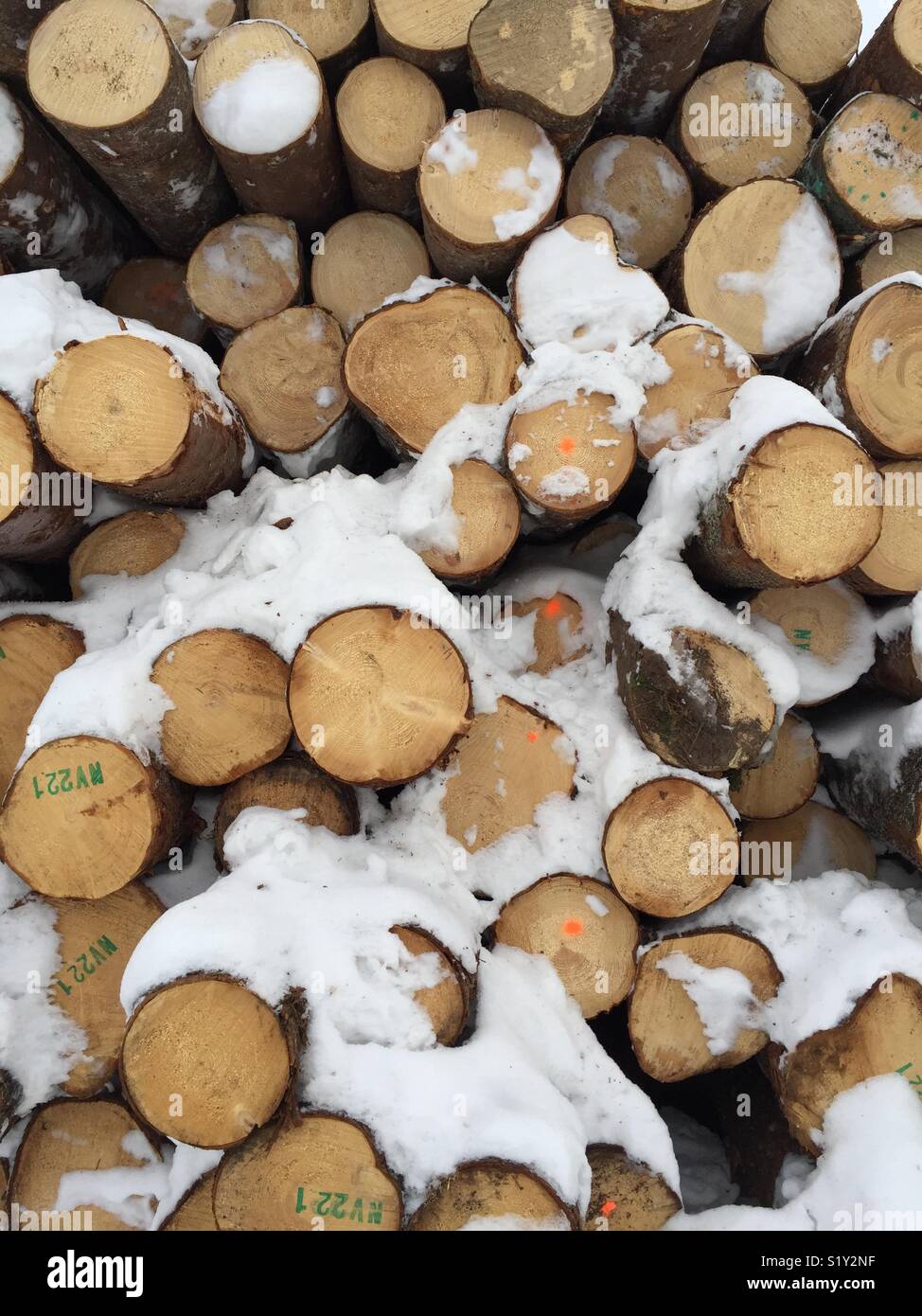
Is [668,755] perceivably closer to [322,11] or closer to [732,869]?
[732,869]

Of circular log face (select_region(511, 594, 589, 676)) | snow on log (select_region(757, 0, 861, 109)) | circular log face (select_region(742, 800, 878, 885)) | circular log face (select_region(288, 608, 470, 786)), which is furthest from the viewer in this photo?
snow on log (select_region(757, 0, 861, 109))

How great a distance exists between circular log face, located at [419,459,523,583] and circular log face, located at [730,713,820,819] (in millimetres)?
1083

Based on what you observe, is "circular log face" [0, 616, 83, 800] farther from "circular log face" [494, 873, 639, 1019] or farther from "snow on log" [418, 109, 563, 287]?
"snow on log" [418, 109, 563, 287]

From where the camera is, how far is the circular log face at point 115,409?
216 centimetres

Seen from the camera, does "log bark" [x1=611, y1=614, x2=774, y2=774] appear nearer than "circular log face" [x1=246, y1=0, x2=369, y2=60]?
Yes

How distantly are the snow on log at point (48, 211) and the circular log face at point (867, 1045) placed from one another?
132 inches

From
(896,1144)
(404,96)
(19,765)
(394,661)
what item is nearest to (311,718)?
(394,661)

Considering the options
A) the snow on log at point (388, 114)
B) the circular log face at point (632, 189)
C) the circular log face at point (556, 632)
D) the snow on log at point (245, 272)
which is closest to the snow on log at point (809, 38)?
the circular log face at point (632, 189)

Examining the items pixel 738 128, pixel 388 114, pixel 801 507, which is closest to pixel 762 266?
pixel 738 128

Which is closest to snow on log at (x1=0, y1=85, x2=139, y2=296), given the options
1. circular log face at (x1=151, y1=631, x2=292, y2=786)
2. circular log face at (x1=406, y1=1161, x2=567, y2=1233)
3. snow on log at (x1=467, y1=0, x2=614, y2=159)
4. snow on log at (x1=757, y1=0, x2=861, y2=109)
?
snow on log at (x1=467, y1=0, x2=614, y2=159)

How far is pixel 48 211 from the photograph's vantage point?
278 cm

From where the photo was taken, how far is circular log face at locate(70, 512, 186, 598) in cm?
260

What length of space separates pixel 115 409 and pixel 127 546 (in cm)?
54

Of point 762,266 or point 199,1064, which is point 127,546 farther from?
point 762,266
